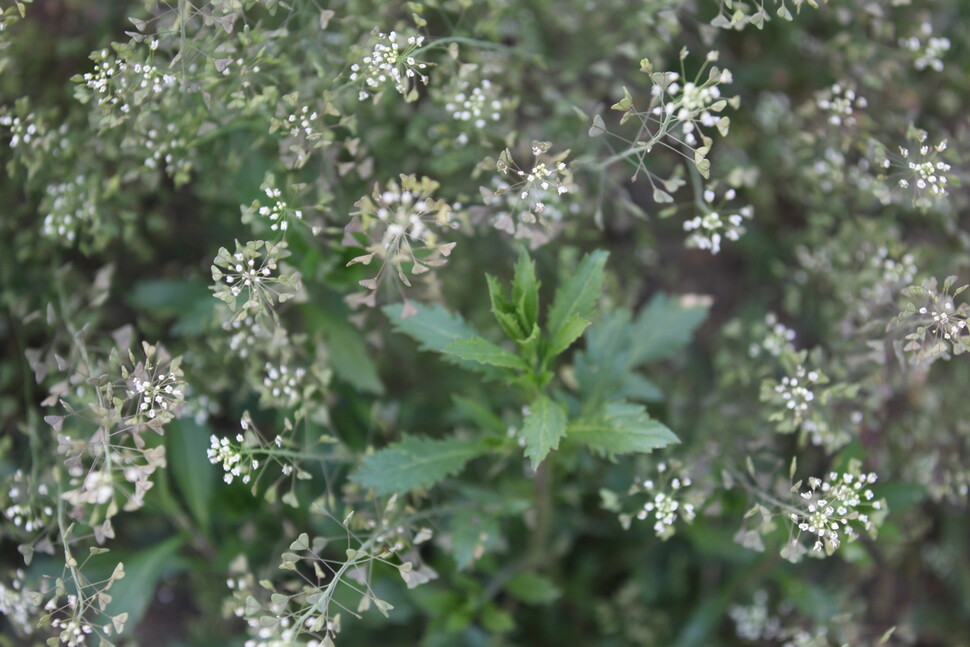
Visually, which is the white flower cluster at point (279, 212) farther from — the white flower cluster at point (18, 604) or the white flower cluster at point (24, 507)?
the white flower cluster at point (18, 604)

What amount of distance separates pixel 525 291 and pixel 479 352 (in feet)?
0.70

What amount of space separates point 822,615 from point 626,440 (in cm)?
135

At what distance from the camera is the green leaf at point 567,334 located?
1.92 m

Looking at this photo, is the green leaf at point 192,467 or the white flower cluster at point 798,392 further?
the green leaf at point 192,467

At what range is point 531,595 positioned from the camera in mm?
2719

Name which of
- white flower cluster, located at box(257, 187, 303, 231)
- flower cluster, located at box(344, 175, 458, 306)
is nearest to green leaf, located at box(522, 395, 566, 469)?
flower cluster, located at box(344, 175, 458, 306)

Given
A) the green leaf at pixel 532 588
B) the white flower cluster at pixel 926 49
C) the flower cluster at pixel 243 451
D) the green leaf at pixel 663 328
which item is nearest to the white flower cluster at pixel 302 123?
the flower cluster at pixel 243 451

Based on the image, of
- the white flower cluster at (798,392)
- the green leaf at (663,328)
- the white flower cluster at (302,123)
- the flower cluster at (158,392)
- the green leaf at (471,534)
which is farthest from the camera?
the green leaf at (663,328)

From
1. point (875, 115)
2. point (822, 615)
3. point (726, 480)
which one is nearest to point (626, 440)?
point (726, 480)

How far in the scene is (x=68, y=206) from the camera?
7.88 feet

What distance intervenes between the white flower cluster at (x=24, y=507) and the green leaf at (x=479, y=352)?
3.86ft

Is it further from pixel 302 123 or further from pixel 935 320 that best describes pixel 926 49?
pixel 302 123

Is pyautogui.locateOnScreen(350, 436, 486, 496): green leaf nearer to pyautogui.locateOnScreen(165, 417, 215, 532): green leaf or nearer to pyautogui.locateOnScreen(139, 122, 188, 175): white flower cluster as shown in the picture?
pyautogui.locateOnScreen(165, 417, 215, 532): green leaf

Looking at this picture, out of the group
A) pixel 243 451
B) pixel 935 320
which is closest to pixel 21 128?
pixel 243 451
